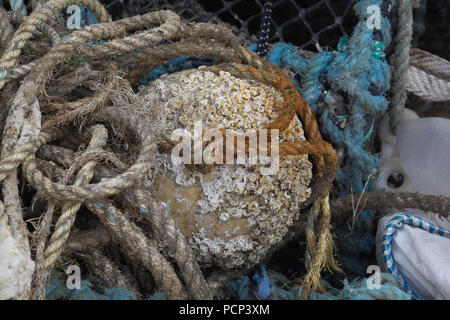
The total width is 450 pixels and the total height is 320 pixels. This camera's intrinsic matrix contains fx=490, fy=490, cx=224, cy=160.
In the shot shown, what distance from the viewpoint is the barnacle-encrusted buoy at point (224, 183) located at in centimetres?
101

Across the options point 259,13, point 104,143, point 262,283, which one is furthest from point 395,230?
point 259,13

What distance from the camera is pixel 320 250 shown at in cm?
111

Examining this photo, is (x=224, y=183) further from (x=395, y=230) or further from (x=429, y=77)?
(x=429, y=77)

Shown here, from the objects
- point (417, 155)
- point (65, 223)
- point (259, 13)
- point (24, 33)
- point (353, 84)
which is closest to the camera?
point (65, 223)

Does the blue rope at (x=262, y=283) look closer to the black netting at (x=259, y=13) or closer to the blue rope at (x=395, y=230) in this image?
the blue rope at (x=395, y=230)

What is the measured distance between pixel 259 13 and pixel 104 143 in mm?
799

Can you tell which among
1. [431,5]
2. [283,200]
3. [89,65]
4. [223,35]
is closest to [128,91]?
[89,65]

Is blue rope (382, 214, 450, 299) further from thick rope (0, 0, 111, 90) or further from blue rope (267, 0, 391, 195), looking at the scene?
thick rope (0, 0, 111, 90)

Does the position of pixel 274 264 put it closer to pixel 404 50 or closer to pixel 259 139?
pixel 259 139

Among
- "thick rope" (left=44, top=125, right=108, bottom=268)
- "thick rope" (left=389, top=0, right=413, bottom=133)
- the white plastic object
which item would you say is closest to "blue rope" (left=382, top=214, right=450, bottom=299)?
the white plastic object

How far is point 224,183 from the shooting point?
3.30ft

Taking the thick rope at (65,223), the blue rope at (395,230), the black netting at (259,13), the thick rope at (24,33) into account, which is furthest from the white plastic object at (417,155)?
the thick rope at (24,33)

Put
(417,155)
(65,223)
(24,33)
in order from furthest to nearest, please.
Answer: (417,155) < (24,33) < (65,223)
